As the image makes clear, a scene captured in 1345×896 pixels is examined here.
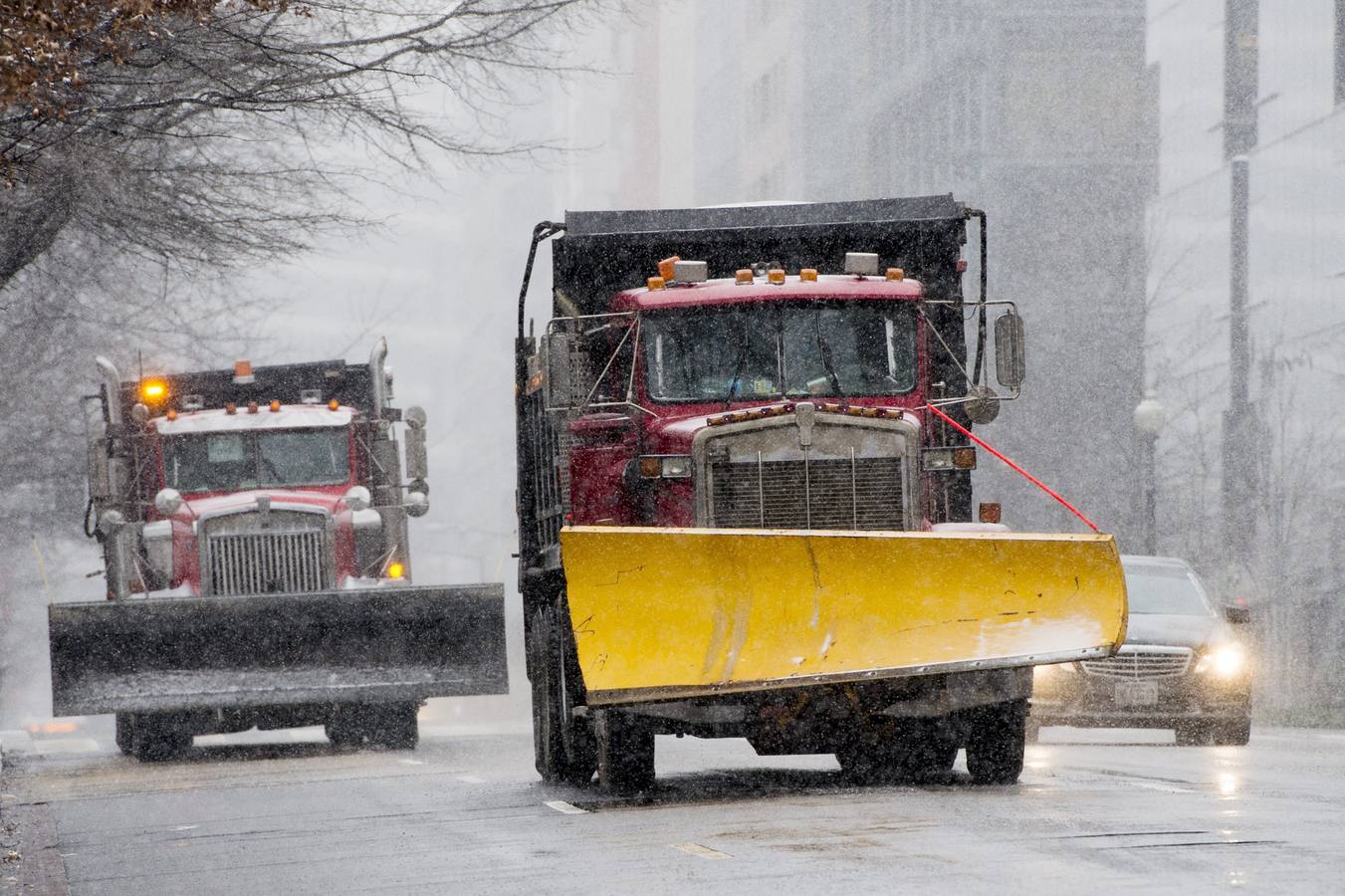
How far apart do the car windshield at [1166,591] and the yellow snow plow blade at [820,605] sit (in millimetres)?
7951

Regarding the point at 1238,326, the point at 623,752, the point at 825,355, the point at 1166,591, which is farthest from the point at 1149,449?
the point at 623,752

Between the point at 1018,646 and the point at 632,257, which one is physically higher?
the point at 632,257

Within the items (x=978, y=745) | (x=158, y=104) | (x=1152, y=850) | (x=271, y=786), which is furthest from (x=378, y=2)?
(x=1152, y=850)

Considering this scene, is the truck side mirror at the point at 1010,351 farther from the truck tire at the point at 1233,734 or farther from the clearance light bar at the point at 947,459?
the truck tire at the point at 1233,734

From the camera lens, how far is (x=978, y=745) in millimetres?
12383

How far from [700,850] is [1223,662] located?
9809 millimetres

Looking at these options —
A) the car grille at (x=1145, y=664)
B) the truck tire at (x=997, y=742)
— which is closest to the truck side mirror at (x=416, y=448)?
the car grille at (x=1145, y=664)

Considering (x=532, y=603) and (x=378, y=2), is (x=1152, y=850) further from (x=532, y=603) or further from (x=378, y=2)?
(x=378, y=2)

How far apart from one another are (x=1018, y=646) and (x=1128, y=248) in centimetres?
4273

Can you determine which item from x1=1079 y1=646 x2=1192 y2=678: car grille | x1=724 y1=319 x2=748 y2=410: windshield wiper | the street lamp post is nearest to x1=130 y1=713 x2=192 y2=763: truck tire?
x1=1079 y1=646 x2=1192 y2=678: car grille

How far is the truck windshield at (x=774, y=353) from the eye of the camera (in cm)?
1281

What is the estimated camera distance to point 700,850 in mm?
9133

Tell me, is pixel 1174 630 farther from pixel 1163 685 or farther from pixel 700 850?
pixel 700 850

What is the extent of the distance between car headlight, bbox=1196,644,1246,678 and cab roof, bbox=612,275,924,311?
6069mm
